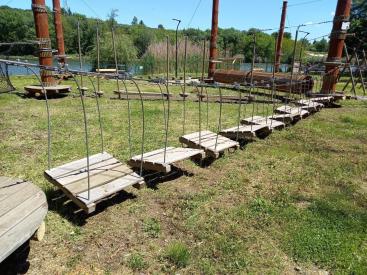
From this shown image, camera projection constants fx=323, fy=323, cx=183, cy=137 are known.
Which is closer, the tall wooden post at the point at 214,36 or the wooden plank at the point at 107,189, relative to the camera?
A: the wooden plank at the point at 107,189

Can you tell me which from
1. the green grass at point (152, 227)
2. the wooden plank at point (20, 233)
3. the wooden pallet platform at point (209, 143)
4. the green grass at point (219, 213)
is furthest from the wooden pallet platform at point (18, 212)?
the wooden pallet platform at point (209, 143)

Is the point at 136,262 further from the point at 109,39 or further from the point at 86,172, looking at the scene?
the point at 109,39

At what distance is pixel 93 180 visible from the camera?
14.6 feet

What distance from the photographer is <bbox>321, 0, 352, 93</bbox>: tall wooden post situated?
11602 mm

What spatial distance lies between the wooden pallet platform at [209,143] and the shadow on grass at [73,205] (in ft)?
5.65

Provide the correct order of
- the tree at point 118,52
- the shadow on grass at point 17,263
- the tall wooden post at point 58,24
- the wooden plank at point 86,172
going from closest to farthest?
the shadow on grass at point 17,263 → the wooden plank at point 86,172 → the tall wooden post at point 58,24 → the tree at point 118,52

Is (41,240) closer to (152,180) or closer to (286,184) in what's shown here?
(152,180)

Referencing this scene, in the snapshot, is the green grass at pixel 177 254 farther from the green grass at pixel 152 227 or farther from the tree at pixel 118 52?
the tree at pixel 118 52

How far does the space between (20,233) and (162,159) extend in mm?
2553

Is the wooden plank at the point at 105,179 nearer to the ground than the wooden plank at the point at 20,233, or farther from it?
nearer to the ground

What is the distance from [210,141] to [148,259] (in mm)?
3190

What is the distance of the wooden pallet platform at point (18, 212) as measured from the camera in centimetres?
293

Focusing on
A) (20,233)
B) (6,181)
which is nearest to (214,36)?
(6,181)

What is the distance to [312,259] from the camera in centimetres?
367
